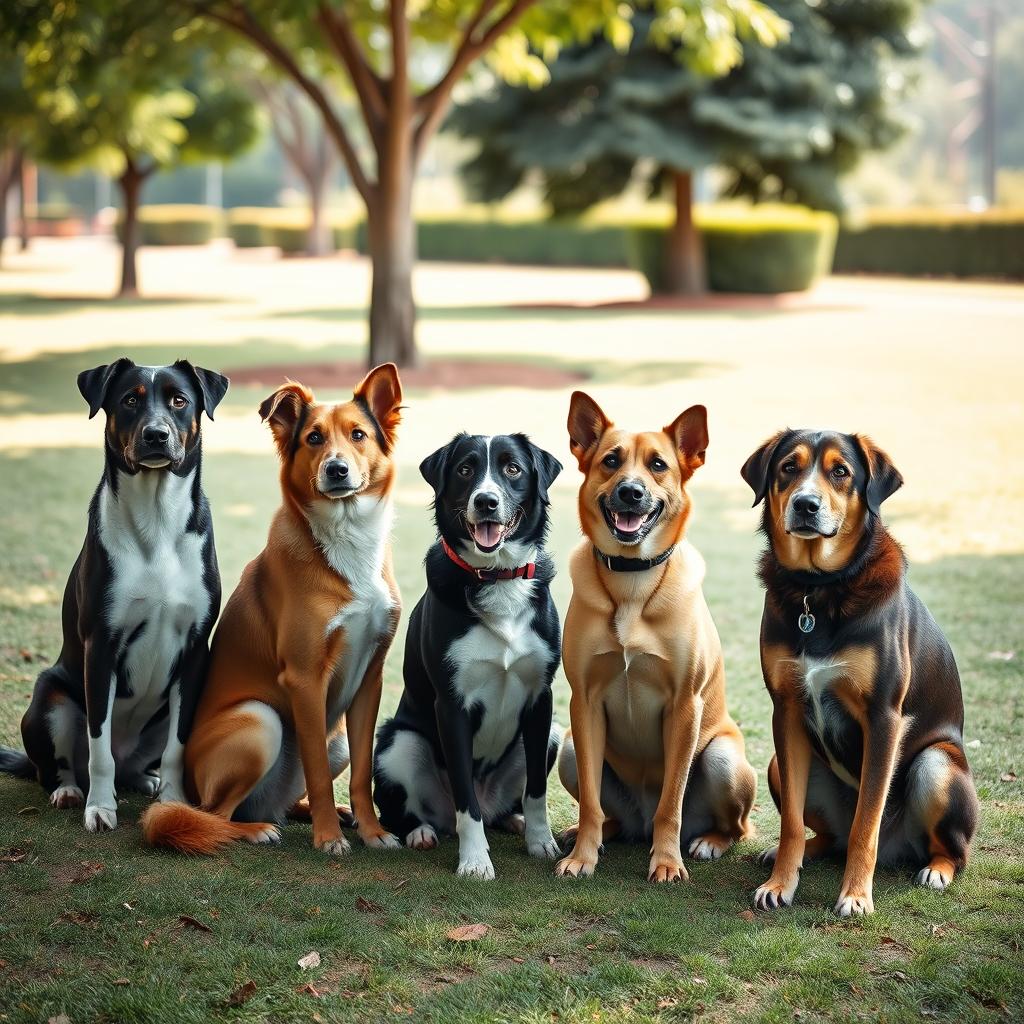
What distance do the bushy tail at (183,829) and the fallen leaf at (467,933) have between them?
3.59 ft

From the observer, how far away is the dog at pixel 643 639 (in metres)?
4.67

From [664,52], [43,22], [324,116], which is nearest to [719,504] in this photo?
[324,116]

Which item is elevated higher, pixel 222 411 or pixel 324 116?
pixel 324 116

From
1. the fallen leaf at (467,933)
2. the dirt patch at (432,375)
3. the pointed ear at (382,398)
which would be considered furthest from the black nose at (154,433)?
the dirt patch at (432,375)

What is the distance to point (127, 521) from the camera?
4996 mm

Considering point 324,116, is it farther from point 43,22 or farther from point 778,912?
point 778,912

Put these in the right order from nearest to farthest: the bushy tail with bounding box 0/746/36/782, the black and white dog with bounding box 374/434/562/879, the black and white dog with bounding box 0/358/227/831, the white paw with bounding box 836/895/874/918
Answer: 1. the white paw with bounding box 836/895/874/918
2. the black and white dog with bounding box 374/434/562/879
3. the black and white dog with bounding box 0/358/227/831
4. the bushy tail with bounding box 0/746/36/782

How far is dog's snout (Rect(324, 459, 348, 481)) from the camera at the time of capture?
4828 millimetres

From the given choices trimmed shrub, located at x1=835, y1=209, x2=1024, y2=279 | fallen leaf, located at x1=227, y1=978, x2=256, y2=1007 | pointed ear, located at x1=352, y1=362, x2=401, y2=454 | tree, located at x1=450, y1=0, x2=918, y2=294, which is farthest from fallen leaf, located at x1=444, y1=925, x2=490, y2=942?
→ trimmed shrub, located at x1=835, y1=209, x2=1024, y2=279

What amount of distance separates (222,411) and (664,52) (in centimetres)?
1837

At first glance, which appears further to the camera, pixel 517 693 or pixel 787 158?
pixel 787 158

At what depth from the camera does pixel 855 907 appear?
4.35 meters

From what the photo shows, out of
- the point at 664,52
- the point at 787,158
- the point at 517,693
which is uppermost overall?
the point at 664,52

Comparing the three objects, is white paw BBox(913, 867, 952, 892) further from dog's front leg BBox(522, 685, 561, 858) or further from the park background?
dog's front leg BBox(522, 685, 561, 858)
